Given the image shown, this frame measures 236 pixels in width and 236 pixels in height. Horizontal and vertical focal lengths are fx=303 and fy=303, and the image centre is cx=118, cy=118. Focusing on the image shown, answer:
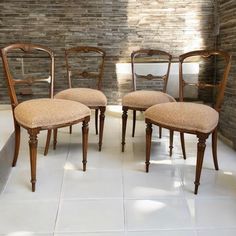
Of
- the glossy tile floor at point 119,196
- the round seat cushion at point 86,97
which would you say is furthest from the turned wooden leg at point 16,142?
the round seat cushion at point 86,97

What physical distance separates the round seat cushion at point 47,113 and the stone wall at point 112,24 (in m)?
1.54

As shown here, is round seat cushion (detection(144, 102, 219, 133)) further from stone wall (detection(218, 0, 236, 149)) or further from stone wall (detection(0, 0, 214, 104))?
stone wall (detection(0, 0, 214, 104))

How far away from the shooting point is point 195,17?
11.0 ft

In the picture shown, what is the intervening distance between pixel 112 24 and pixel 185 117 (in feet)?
6.22

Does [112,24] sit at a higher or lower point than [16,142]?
higher

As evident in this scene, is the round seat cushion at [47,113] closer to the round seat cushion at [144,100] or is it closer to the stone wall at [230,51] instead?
the round seat cushion at [144,100]

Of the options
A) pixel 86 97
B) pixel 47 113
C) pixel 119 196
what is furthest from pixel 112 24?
pixel 119 196

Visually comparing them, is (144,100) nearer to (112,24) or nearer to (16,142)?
(16,142)

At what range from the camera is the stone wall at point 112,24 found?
11.0 feet

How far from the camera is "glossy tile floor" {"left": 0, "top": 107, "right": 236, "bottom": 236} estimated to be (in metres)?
1.57

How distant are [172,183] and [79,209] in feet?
2.20

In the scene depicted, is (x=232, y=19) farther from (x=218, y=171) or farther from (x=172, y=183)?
(x=172, y=183)

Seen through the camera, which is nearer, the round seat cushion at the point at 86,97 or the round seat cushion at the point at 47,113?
the round seat cushion at the point at 47,113

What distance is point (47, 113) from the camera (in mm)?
1885
